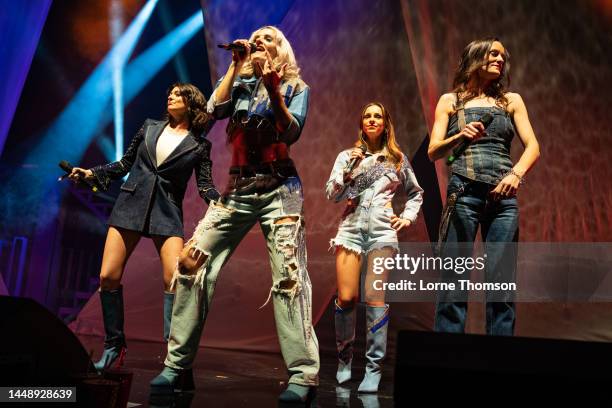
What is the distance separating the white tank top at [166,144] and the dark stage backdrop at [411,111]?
1.79 metres

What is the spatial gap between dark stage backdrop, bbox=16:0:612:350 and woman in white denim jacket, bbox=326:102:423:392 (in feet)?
2.69

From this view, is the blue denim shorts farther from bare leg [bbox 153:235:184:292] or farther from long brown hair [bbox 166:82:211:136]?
long brown hair [bbox 166:82:211:136]

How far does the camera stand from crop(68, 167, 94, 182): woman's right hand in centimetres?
316

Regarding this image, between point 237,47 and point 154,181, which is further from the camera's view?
point 154,181

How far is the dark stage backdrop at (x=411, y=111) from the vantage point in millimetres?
4336

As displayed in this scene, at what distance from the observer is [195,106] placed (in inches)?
135

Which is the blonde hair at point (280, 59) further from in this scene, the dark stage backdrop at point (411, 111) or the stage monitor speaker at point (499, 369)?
the dark stage backdrop at point (411, 111)

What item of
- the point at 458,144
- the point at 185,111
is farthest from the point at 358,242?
the point at 185,111

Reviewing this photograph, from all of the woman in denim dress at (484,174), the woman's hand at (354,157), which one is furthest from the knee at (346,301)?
the woman in denim dress at (484,174)

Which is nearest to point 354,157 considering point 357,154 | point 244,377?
point 357,154

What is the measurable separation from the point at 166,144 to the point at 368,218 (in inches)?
47.7

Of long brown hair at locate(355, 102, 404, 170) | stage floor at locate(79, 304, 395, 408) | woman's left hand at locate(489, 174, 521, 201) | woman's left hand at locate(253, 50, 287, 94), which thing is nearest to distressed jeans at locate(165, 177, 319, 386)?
stage floor at locate(79, 304, 395, 408)

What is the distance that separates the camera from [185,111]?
11.3 ft

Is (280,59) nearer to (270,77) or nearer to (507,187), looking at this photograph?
(270,77)
